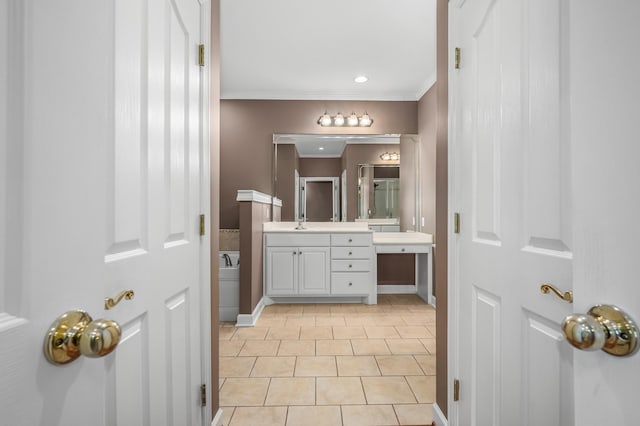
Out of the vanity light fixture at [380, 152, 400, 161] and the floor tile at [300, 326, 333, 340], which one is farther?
the vanity light fixture at [380, 152, 400, 161]

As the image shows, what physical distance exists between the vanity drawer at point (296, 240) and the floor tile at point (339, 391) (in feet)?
6.60

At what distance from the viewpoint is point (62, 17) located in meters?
0.45

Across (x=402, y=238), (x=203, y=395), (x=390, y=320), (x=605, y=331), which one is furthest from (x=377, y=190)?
(x=605, y=331)

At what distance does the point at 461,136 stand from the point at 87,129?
1.35 m

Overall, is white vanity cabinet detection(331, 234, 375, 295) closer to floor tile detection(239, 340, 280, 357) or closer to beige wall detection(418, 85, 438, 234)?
beige wall detection(418, 85, 438, 234)

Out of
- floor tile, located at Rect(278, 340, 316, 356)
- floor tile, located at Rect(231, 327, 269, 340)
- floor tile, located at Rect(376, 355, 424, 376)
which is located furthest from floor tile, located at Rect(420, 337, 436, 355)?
floor tile, located at Rect(231, 327, 269, 340)

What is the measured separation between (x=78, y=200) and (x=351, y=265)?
3.82 meters

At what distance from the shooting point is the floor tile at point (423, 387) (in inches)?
80.1

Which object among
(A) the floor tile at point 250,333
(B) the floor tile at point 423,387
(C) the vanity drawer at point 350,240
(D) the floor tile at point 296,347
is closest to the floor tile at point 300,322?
(A) the floor tile at point 250,333

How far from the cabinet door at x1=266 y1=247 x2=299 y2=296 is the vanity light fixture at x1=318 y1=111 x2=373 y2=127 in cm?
167

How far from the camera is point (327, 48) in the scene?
3438 millimetres

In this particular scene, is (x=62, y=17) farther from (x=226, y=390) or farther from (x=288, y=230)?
(x=288, y=230)

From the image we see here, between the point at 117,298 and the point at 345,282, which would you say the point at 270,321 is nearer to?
the point at 345,282

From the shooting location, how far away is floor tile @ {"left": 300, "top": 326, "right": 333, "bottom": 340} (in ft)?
10.1
